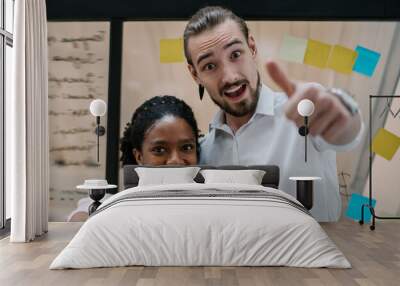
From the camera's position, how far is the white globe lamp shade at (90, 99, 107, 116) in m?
6.95

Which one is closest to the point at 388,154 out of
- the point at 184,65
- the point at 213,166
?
the point at 213,166

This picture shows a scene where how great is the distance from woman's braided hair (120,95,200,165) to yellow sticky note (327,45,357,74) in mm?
1895

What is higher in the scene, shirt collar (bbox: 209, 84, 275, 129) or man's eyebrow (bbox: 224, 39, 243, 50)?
Result: man's eyebrow (bbox: 224, 39, 243, 50)

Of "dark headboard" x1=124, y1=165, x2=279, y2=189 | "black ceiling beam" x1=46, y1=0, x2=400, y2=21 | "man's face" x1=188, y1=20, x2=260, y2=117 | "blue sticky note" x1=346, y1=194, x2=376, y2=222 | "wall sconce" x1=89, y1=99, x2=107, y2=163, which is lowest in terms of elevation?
"blue sticky note" x1=346, y1=194, x2=376, y2=222

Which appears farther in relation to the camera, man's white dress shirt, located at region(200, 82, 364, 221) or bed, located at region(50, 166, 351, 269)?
man's white dress shirt, located at region(200, 82, 364, 221)

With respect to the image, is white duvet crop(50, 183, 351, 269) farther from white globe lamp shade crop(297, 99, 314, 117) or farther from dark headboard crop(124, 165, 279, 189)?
white globe lamp shade crop(297, 99, 314, 117)

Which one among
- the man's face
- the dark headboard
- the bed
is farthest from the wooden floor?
the man's face

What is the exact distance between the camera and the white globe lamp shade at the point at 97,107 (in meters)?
6.95

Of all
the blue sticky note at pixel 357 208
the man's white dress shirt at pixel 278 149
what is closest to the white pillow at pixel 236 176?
the man's white dress shirt at pixel 278 149

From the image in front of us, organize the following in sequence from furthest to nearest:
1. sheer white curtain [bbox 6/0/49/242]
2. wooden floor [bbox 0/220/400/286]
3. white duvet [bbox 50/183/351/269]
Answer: sheer white curtain [bbox 6/0/49/242]
white duvet [bbox 50/183/351/269]
wooden floor [bbox 0/220/400/286]

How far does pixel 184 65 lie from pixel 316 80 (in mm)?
1679

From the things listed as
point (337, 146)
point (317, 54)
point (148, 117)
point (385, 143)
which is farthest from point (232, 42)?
point (385, 143)

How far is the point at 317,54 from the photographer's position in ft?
23.2

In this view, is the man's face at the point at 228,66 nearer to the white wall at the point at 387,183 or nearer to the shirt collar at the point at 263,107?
the shirt collar at the point at 263,107
